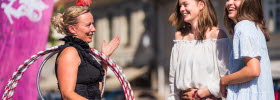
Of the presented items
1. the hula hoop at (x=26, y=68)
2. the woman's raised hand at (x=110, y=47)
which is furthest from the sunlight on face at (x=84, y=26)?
the woman's raised hand at (x=110, y=47)

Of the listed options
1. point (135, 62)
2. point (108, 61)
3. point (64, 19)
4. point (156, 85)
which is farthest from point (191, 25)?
point (135, 62)

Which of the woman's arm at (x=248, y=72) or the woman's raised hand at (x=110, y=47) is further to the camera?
the woman's raised hand at (x=110, y=47)

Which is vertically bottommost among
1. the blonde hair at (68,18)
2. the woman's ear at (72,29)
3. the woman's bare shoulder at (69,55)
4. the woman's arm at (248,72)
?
the woman's arm at (248,72)

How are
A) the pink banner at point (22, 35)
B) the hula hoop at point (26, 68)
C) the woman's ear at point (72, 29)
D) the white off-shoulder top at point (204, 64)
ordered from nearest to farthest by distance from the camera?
the woman's ear at point (72, 29) < the white off-shoulder top at point (204, 64) < the hula hoop at point (26, 68) < the pink banner at point (22, 35)

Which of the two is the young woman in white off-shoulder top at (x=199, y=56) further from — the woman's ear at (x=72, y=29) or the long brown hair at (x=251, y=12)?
the woman's ear at (x=72, y=29)

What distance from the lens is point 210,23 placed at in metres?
4.28

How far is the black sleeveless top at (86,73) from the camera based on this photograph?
3882 millimetres

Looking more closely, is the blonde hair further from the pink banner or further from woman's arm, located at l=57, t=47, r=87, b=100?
the pink banner

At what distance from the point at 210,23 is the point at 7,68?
2.05m

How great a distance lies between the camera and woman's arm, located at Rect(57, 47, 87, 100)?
3705 millimetres

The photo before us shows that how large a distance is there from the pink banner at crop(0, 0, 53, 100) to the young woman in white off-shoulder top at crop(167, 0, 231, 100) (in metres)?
1.53

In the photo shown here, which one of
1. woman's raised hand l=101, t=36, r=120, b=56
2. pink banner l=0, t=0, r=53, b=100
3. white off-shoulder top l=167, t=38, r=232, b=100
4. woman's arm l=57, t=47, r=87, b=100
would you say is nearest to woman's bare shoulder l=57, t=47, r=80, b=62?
woman's arm l=57, t=47, r=87, b=100

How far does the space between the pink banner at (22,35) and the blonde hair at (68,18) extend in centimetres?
121

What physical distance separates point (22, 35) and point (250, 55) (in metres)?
2.41
